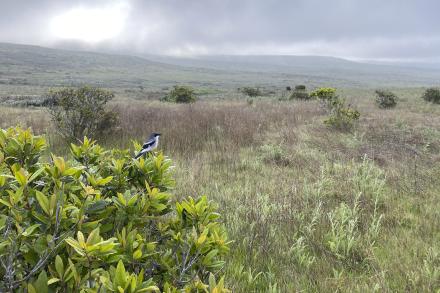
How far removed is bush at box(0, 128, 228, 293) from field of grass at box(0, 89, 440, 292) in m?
1.06

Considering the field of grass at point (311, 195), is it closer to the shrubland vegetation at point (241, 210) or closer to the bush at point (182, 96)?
the shrubland vegetation at point (241, 210)

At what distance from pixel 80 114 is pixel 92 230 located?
748cm

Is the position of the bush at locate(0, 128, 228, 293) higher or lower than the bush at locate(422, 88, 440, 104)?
higher

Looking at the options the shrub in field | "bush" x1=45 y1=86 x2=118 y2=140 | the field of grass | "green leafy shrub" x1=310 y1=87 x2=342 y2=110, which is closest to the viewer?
the field of grass

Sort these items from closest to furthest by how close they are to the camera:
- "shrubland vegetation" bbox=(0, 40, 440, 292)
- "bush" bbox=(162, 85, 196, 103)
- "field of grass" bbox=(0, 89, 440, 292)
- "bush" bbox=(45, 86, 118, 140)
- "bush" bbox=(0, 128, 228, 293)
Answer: "bush" bbox=(0, 128, 228, 293)
"shrubland vegetation" bbox=(0, 40, 440, 292)
"field of grass" bbox=(0, 89, 440, 292)
"bush" bbox=(45, 86, 118, 140)
"bush" bbox=(162, 85, 196, 103)

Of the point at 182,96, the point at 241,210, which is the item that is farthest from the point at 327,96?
the point at 241,210

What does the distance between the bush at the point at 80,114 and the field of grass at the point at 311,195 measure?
0.37 meters

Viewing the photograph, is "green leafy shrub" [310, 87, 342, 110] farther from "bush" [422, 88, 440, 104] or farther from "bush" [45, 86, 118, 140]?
"bush" [45, 86, 118, 140]

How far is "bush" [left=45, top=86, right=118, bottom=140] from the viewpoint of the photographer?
831 cm

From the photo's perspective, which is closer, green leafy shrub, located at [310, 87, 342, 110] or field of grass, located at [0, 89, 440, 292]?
field of grass, located at [0, 89, 440, 292]

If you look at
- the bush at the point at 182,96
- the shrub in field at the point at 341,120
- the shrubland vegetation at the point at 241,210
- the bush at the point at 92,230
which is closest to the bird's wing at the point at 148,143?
the shrubland vegetation at the point at 241,210

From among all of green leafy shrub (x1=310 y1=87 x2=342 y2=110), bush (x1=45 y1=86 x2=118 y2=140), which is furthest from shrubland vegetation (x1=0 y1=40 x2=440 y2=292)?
green leafy shrub (x1=310 y1=87 x2=342 y2=110)

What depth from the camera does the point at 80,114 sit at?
27.4 feet

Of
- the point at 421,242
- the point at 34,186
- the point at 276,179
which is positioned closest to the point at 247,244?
the point at 421,242
